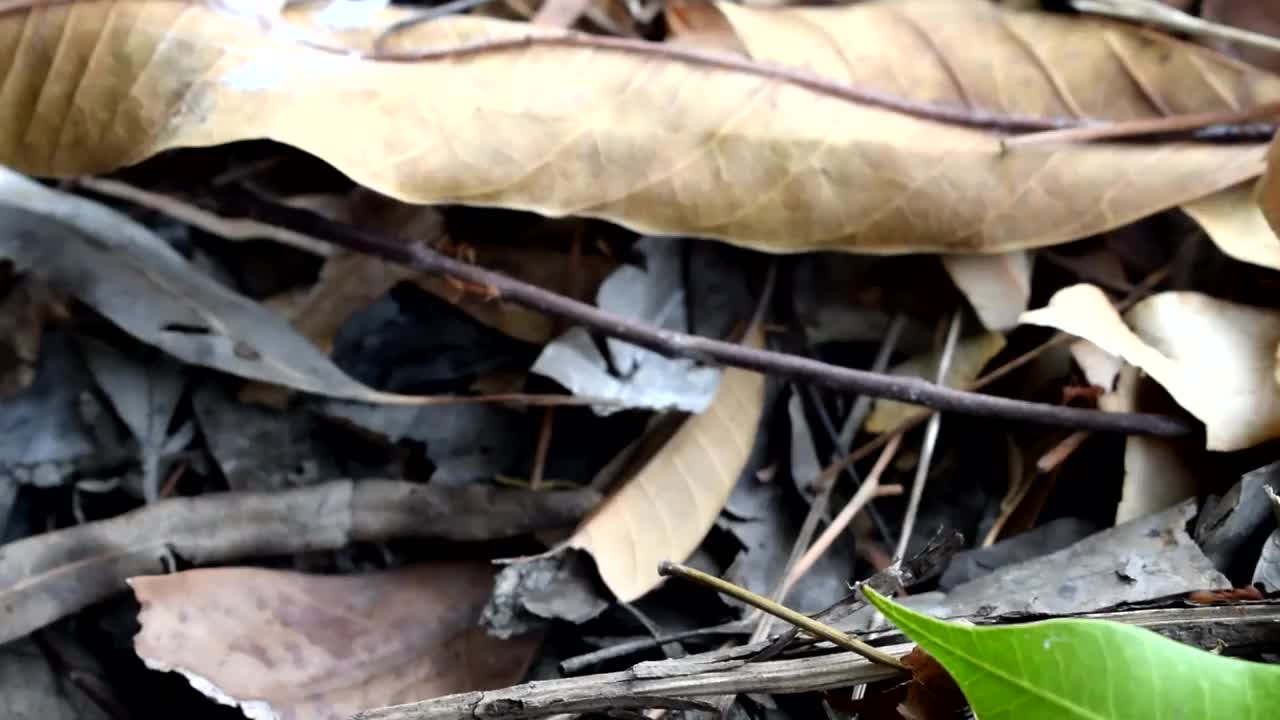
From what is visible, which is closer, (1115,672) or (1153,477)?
(1115,672)

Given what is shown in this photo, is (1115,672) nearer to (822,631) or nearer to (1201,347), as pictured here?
(822,631)

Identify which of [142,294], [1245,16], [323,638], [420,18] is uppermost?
[1245,16]

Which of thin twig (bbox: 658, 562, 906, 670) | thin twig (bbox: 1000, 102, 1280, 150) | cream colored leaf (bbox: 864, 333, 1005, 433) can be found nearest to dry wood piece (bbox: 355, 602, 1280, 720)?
thin twig (bbox: 658, 562, 906, 670)

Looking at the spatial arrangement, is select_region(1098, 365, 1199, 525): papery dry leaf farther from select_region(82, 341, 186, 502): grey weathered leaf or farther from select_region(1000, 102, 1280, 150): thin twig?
select_region(82, 341, 186, 502): grey weathered leaf

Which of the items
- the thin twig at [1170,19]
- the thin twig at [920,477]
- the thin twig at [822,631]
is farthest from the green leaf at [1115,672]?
the thin twig at [1170,19]

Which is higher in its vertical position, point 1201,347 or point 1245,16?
point 1245,16

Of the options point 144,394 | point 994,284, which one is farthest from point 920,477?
point 144,394

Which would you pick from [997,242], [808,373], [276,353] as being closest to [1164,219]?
[997,242]
